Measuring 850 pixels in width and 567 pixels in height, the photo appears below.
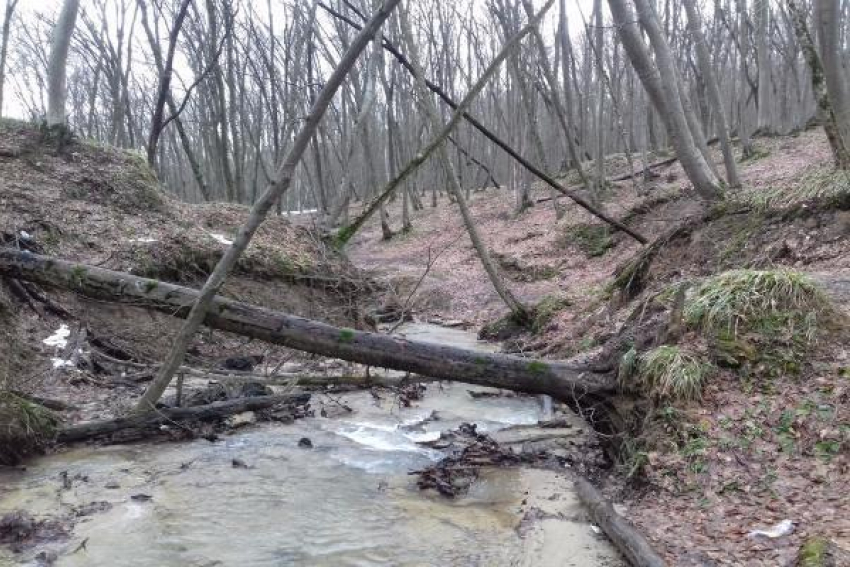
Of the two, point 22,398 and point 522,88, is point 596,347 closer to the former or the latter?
point 22,398

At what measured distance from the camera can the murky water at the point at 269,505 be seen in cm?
433

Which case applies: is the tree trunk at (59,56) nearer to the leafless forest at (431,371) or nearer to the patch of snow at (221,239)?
the leafless forest at (431,371)

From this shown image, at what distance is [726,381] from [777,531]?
66.4 inches

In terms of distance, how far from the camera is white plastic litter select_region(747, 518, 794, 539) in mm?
3857

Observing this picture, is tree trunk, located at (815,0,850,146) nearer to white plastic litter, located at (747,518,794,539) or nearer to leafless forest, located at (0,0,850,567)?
leafless forest, located at (0,0,850,567)

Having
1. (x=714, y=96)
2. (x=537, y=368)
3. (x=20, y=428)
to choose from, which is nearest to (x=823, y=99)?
(x=537, y=368)

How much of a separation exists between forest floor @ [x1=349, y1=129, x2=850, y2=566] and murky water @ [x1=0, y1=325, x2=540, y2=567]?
1.23 metres

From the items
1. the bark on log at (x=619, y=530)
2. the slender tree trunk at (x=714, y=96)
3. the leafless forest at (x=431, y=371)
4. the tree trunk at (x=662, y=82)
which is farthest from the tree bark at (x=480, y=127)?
the bark on log at (x=619, y=530)

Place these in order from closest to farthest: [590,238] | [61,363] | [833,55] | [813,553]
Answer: [813,553] → [61,363] → [833,55] → [590,238]

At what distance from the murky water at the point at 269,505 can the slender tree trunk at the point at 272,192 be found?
100 centimetres

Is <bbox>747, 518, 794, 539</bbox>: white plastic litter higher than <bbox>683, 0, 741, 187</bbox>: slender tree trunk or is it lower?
lower

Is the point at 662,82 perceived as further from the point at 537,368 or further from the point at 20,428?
the point at 20,428

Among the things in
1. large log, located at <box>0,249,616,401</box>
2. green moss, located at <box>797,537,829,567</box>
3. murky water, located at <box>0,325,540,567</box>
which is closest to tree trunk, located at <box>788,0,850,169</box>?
large log, located at <box>0,249,616,401</box>

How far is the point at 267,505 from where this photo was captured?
5148 millimetres
